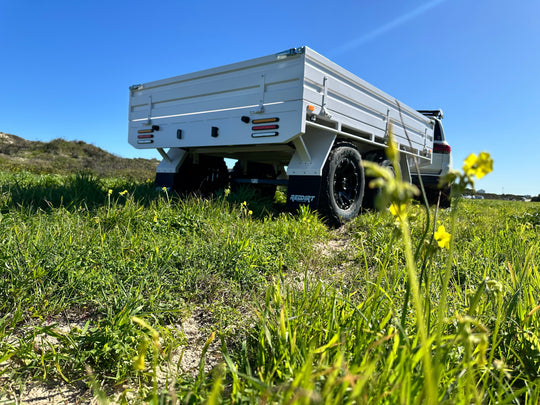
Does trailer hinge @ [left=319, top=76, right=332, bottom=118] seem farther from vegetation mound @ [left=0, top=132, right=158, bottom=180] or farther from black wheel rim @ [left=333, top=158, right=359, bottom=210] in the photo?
vegetation mound @ [left=0, top=132, right=158, bottom=180]

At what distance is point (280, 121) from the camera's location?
418cm

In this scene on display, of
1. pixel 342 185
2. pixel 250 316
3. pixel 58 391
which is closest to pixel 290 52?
pixel 342 185

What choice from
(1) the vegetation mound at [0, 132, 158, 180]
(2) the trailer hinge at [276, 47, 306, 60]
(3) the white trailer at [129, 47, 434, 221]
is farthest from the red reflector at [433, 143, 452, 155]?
(1) the vegetation mound at [0, 132, 158, 180]

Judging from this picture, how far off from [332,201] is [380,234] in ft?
3.26

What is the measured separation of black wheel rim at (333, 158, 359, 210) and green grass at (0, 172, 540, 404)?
1782mm

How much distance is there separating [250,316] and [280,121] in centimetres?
285

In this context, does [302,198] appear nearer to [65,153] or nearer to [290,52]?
[290,52]

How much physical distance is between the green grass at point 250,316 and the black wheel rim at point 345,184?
1782mm

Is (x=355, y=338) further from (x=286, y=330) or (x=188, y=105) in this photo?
(x=188, y=105)

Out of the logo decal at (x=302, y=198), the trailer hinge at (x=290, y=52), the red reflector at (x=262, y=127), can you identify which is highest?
the trailer hinge at (x=290, y=52)

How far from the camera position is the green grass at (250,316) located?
949 millimetres

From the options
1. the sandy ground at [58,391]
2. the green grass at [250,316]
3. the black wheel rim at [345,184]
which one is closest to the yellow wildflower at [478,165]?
the green grass at [250,316]

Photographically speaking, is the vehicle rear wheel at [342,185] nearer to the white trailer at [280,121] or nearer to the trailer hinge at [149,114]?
the white trailer at [280,121]

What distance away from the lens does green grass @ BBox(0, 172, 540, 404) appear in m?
0.95
